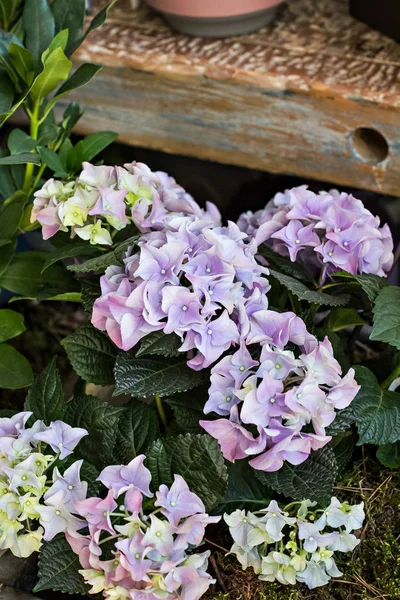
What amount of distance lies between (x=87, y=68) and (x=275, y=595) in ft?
2.33

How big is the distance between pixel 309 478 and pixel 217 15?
31.5 inches

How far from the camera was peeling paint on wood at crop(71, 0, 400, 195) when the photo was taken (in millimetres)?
1176

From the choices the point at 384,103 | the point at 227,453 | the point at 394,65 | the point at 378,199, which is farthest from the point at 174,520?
the point at 378,199

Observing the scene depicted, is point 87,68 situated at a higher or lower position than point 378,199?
higher

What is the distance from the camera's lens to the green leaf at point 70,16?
1.01 m

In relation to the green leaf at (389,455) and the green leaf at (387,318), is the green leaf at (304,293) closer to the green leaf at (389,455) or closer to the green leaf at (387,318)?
the green leaf at (387,318)

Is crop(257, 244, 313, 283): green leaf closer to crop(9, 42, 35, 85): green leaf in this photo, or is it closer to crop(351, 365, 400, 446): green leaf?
crop(351, 365, 400, 446): green leaf

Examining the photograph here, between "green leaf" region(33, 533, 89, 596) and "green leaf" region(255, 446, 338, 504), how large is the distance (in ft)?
0.72

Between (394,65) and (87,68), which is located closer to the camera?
(87,68)

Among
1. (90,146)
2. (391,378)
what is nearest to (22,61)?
(90,146)

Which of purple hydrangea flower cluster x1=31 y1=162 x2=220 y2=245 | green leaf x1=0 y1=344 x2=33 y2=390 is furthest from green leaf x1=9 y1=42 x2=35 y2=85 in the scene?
green leaf x1=0 y1=344 x2=33 y2=390

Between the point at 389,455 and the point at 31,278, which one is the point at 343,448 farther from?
the point at 31,278

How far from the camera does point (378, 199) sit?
5.17 feet

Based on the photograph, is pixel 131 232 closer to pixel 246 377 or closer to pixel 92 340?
pixel 92 340
